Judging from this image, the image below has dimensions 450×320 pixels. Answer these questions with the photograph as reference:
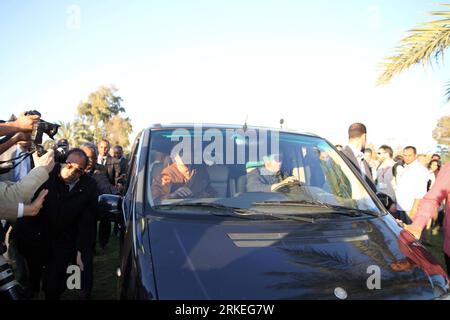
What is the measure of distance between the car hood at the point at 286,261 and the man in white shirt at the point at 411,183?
15.2ft

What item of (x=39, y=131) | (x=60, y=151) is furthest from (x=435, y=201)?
(x=39, y=131)

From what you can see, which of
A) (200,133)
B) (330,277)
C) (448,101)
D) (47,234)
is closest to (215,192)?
(200,133)

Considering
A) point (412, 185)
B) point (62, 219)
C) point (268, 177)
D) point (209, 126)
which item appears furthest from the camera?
point (412, 185)

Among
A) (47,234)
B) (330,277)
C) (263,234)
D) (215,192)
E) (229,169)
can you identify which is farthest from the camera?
(47,234)

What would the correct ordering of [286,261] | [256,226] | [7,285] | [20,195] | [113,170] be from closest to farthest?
[286,261], [256,226], [7,285], [20,195], [113,170]

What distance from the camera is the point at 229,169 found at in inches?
108

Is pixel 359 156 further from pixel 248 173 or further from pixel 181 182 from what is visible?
pixel 181 182

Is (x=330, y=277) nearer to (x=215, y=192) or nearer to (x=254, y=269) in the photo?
(x=254, y=269)

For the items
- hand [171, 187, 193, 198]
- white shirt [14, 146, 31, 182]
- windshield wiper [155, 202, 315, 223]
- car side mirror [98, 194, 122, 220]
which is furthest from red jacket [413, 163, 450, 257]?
white shirt [14, 146, 31, 182]

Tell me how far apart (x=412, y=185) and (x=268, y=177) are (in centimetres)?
467

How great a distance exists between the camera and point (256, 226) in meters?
2.09

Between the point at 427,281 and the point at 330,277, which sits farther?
the point at 427,281
